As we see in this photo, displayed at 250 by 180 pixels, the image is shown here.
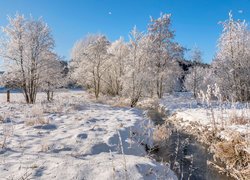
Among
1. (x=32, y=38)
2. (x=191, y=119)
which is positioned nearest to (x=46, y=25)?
(x=32, y=38)

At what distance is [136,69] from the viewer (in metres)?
22.0

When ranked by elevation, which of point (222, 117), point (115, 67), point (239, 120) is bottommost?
point (239, 120)

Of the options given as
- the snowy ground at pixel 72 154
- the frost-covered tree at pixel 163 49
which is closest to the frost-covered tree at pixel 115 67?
the frost-covered tree at pixel 163 49

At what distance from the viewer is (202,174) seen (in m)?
6.26

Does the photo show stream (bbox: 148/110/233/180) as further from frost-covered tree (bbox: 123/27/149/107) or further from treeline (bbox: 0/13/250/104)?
frost-covered tree (bbox: 123/27/149/107)

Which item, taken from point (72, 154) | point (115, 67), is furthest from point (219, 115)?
point (115, 67)

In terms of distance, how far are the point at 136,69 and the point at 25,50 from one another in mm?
9649

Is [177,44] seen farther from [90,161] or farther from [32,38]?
[90,161]

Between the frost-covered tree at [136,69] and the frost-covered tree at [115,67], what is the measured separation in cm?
967

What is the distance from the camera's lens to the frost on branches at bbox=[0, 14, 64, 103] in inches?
816

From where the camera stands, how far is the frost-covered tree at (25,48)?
2070cm

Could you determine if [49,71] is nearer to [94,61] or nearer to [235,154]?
[94,61]

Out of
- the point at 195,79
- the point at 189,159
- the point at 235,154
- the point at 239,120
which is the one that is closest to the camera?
the point at 235,154

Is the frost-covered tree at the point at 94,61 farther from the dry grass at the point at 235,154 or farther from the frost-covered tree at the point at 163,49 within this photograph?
the dry grass at the point at 235,154
